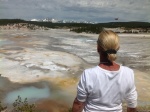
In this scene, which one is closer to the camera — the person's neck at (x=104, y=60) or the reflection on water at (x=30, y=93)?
the person's neck at (x=104, y=60)

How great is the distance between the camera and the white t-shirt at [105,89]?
221 centimetres

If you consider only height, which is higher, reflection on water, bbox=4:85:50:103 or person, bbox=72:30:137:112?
person, bbox=72:30:137:112

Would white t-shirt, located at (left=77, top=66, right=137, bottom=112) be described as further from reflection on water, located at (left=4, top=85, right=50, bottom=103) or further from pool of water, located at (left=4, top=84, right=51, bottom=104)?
reflection on water, located at (left=4, top=85, right=50, bottom=103)

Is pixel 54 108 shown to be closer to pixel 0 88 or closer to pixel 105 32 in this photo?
pixel 0 88

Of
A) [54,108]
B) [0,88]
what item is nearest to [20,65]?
[0,88]

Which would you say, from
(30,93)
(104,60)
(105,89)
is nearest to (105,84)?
(105,89)

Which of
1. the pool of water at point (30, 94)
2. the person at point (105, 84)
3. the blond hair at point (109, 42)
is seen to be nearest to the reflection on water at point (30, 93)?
the pool of water at point (30, 94)

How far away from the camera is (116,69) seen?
2.30 m

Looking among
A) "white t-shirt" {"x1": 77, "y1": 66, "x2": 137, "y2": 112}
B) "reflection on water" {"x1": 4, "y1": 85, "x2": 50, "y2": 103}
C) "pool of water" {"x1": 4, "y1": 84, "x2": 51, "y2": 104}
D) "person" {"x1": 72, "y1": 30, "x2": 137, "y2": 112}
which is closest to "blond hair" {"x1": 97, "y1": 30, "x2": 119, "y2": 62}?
"person" {"x1": 72, "y1": 30, "x2": 137, "y2": 112}

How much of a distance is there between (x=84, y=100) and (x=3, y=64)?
1289cm

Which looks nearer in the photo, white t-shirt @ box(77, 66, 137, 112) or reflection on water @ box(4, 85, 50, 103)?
white t-shirt @ box(77, 66, 137, 112)

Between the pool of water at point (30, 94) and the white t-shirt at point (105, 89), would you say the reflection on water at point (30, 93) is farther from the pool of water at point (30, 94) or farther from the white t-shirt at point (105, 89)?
the white t-shirt at point (105, 89)

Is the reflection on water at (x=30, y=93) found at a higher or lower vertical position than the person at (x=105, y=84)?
lower

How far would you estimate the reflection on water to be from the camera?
363 inches
